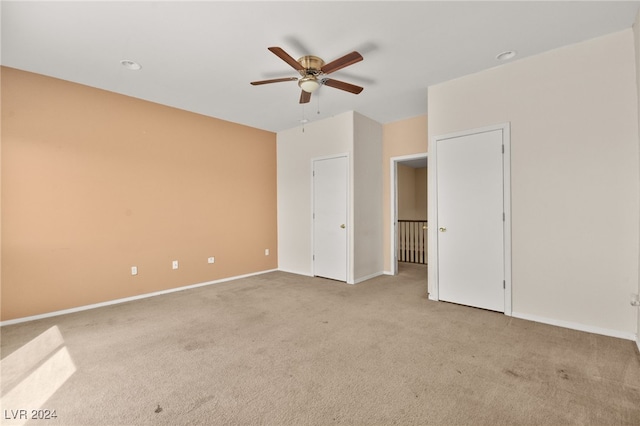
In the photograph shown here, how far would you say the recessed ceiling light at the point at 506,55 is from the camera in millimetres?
3004

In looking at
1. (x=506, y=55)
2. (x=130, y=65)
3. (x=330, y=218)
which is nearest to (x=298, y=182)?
(x=330, y=218)

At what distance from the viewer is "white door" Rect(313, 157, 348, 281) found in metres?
4.89

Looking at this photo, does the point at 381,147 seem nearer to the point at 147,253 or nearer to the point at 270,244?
the point at 270,244

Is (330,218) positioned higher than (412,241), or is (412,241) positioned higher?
(330,218)

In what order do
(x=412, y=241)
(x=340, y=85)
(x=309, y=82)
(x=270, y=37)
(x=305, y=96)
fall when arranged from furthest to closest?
(x=412, y=241) → (x=305, y=96) → (x=340, y=85) → (x=309, y=82) → (x=270, y=37)

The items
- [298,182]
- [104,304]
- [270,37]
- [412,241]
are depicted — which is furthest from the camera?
[412,241]

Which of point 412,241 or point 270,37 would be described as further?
point 412,241

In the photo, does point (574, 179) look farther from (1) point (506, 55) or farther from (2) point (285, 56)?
(2) point (285, 56)

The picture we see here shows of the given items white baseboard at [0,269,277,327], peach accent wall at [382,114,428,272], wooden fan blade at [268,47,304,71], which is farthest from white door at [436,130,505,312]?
white baseboard at [0,269,277,327]

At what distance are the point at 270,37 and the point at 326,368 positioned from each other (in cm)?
293

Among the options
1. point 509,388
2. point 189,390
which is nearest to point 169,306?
point 189,390

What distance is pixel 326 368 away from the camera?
217 centimetres

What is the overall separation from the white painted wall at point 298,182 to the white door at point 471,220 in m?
1.89

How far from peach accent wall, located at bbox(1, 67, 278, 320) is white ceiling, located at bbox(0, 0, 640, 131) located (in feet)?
1.60
